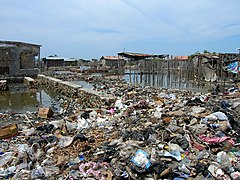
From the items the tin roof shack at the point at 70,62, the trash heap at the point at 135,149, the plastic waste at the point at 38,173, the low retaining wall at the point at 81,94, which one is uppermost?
the tin roof shack at the point at 70,62

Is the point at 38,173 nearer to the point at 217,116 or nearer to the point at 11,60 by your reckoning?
the point at 217,116

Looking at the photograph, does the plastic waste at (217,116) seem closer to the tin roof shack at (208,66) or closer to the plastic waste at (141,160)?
the plastic waste at (141,160)

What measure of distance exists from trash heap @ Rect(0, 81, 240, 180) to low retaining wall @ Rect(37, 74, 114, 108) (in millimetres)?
2340

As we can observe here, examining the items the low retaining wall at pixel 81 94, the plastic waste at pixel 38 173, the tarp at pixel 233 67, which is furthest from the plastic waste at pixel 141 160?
the tarp at pixel 233 67

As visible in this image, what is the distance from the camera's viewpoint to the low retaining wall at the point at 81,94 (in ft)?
26.3

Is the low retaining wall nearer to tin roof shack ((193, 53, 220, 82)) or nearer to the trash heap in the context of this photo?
the trash heap

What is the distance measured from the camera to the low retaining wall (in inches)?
316

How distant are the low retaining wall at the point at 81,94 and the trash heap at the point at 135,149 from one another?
7.68 feet

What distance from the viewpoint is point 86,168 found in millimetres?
3406

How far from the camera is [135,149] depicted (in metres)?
3.57

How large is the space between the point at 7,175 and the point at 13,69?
57.1ft

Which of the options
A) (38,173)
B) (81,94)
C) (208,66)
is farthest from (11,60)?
(38,173)

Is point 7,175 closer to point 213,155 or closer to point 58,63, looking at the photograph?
point 213,155

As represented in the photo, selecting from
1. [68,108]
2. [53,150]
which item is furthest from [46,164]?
[68,108]
